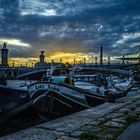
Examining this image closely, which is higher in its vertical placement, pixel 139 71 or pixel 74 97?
pixel 139 71

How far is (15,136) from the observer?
4.49 meters

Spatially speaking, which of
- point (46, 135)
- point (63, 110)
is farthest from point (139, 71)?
point (46, 135)

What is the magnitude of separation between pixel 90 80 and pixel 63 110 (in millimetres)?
7111

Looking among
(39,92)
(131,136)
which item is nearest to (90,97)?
(39,92)

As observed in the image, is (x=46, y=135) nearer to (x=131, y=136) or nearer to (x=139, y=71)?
(x=131, y=136)

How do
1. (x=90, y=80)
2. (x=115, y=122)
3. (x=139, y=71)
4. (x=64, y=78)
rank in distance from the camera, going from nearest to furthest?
(x=115, y=122)
(x=139, y=71)
(x=64, y=78)
(x=90, y=80)

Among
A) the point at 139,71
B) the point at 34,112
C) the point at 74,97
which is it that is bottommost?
the point at 34,112

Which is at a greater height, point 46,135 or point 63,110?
point 46,135

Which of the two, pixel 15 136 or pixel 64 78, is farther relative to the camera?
pixel 64 78

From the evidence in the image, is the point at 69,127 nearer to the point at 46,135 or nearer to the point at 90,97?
the point at 46,135

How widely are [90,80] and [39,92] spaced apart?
6540 mm

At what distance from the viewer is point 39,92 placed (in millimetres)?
16297

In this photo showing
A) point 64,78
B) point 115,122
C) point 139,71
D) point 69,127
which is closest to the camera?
point 69,127

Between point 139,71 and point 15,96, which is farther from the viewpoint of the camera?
point 15,96
